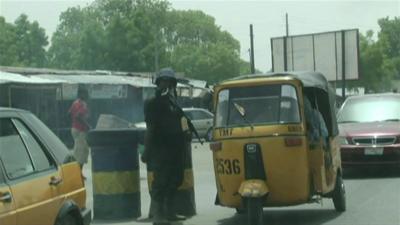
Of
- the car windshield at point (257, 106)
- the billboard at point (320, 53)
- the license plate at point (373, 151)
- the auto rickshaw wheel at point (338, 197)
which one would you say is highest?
the billboard at point (320, 53)

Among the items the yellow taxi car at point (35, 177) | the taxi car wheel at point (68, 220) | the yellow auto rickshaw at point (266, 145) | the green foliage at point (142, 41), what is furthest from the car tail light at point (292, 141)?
the green foliage at point (142, 41)

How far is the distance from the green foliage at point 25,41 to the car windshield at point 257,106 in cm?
6606

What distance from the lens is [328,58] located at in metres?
51.1

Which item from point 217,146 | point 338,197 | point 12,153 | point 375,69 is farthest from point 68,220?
point 375,69

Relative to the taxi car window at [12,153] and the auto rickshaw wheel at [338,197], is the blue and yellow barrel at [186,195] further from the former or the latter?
the taxi car window at [12,153]

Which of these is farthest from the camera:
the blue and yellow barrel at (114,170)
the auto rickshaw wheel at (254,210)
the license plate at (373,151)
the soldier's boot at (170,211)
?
the license plate at (373,151)

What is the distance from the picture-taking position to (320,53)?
51469 mm

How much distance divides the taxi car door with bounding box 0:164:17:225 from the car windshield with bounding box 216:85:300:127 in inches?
175

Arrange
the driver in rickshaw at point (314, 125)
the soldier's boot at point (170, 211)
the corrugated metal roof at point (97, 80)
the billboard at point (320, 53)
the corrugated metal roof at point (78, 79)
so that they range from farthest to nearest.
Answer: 1. the billboard at point (320, 53)
2. the corrugated metal roof at point (97, 80)
3. the corrugated metal roof at point (78, 79)
4. the driver in rickshaw at point (314, 125)
5. the soldier's boot at point (170, 211)

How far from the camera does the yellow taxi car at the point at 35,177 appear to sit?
232 inches

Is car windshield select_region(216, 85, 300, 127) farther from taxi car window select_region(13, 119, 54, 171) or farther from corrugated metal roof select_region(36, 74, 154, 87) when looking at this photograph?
corrugated metal roof select_region(36, 74, 154, 87)

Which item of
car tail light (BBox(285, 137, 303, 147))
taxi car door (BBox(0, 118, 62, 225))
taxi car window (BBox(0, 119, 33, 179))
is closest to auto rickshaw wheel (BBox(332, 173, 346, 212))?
car tail light (BBox(285, 137, 303, 147))

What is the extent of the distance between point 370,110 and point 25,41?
69.2 metres

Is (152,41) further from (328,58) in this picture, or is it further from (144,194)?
(144,194)
